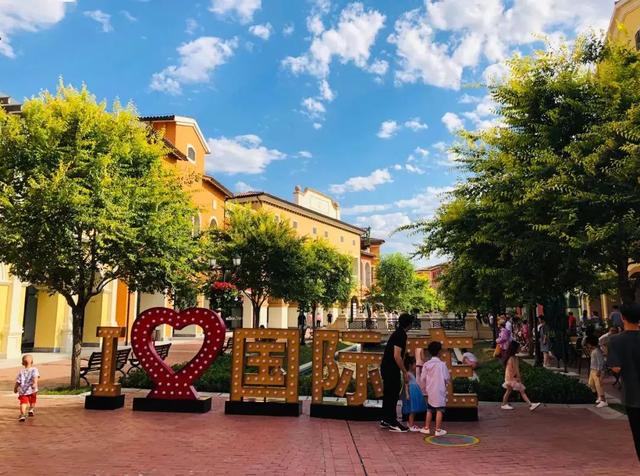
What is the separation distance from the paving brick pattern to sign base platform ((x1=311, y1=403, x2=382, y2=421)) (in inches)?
10.1

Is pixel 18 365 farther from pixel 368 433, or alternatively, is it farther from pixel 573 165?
pixel 573 165

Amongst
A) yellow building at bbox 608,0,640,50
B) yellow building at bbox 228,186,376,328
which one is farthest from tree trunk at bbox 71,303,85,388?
yellow building at bbox 228,186,376,328

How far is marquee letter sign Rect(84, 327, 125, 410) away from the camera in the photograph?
10055 mm

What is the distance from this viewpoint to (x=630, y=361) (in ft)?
16.9

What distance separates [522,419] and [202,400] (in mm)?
6187

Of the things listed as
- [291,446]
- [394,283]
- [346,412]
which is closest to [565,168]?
[346,412]

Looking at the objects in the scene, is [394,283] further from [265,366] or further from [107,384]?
[107,384]

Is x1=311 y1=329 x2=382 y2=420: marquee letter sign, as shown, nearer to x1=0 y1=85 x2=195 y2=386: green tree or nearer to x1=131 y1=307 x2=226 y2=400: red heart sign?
x1=131 y1=307 x2=226 y2=400: red heart sign

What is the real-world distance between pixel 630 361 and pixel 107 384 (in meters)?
9.29

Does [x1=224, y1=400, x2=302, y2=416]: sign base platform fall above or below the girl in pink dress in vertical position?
below

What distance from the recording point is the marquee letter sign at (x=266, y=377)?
957 cm

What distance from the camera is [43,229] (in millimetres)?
A: 11734

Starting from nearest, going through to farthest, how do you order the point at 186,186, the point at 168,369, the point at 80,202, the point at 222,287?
the point at 168,369 < the point at 80,202 < the point at 222,287 < the point at 186,186

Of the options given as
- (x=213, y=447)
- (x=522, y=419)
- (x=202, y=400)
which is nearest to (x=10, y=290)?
(x=202, y=400)
